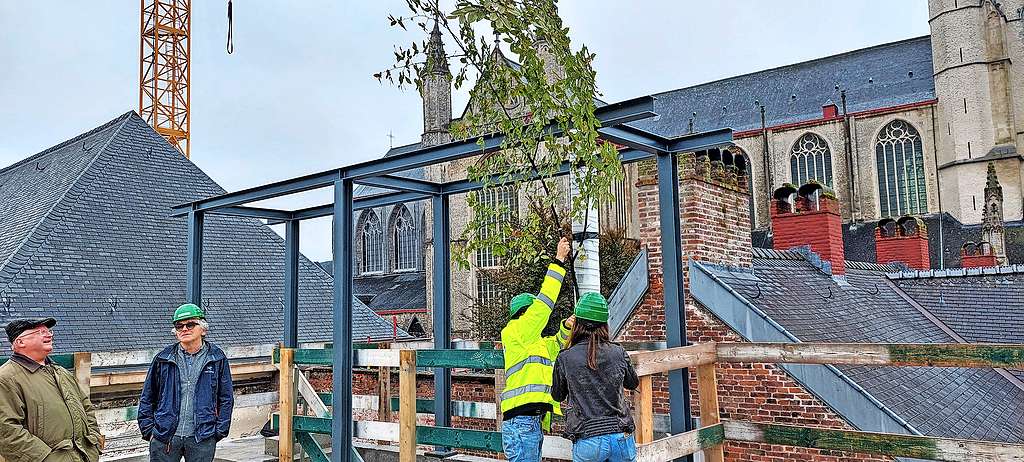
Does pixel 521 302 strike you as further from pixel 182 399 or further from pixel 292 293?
pixel 292 293

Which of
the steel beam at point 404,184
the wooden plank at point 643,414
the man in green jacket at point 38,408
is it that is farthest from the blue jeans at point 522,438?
the steel beam at point 404,184

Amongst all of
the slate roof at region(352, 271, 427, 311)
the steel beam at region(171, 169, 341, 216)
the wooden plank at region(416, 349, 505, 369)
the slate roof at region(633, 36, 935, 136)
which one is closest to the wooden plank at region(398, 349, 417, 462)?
the wooden plank at region(416, 349, 505, 369)

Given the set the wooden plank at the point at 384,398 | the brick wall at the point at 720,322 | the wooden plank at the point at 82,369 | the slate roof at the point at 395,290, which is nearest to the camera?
the wooden plank at the point at 82,369

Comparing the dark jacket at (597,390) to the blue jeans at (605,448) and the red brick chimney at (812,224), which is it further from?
the red brick chimney at (812,224)

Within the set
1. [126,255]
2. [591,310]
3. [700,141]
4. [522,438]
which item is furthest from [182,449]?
[126,255]

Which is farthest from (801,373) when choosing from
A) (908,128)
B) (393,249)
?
(393,249)

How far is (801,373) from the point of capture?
7.89m

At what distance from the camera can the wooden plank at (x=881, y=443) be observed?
4.38 metres

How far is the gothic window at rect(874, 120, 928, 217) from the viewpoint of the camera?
3722 centimetres

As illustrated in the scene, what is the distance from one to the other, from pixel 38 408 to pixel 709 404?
419cm

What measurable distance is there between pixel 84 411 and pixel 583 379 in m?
2.90

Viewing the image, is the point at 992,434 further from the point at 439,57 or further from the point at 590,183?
the point at 439,57

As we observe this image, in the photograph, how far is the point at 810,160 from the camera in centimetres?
4006

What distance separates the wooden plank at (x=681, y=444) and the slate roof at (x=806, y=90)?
34606mm
